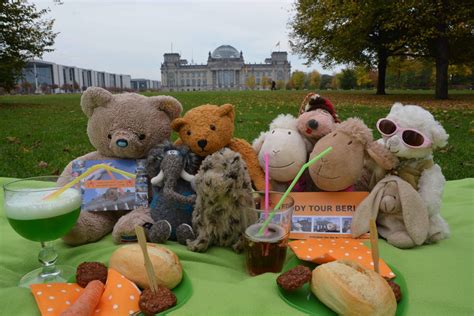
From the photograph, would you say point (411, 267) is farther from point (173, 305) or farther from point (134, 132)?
point (134, 132)

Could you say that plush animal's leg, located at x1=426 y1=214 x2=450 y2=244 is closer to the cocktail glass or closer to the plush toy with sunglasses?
the plush toy with sunglasses

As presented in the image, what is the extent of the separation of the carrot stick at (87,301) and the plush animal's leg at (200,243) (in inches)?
18.5

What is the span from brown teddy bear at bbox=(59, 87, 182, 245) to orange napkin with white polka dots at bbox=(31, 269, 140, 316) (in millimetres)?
536

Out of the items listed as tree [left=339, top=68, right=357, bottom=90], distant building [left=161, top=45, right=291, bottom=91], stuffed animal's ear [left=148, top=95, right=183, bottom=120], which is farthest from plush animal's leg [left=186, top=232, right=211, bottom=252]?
distant building [left=161, top=45, right=291, bottom=91]

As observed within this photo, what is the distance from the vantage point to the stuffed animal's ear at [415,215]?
160cm

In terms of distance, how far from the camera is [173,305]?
1.11m

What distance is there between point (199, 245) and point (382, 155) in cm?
93

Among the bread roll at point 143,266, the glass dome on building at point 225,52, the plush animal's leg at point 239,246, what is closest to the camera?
the bread roll at point 143,266

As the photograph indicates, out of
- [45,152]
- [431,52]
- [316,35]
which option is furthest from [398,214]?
[431,52]

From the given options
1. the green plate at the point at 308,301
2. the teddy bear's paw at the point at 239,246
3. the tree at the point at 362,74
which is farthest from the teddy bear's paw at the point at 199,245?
the tree at the point at 362,74

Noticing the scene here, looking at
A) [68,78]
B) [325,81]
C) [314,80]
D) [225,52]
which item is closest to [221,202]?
[325,81]

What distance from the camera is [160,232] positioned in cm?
161

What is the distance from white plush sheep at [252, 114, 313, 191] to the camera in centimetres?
180

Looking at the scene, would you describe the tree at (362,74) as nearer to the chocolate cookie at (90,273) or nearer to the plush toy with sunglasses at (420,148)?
the plush toy with sunglasses at (420,148)
